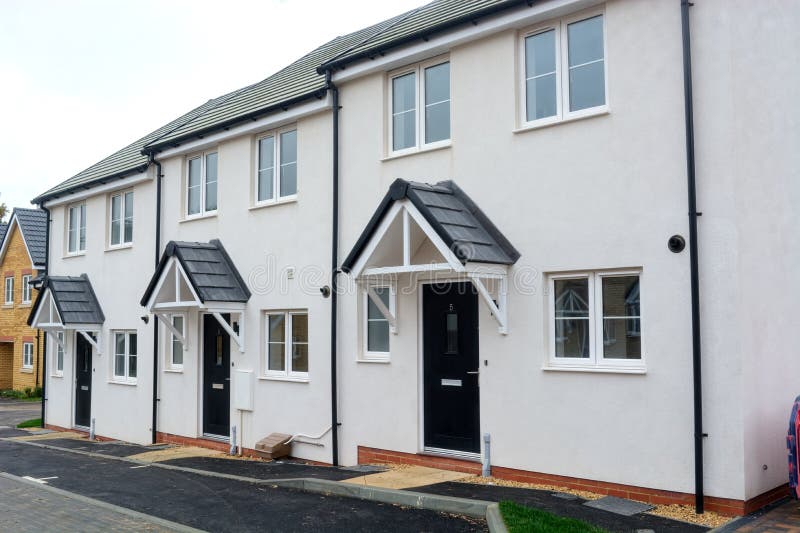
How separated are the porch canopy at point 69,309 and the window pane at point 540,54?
42.8 feet

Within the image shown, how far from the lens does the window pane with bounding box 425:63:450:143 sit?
10.8m

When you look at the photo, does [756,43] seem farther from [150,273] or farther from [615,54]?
[150,273]

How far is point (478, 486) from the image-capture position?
9117 mm

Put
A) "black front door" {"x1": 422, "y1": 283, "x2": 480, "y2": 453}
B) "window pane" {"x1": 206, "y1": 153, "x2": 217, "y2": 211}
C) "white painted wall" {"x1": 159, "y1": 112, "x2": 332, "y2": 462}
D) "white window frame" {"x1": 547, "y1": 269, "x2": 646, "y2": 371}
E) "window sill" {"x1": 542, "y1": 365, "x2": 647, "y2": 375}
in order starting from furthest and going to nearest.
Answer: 1. "window pane" {"x1": 206, "y1": 153, "x2": 217, "y2": 211}
2. "white painted wall" {"x1": 159, "y1": 112, "x2": 332, "y2": 462}
3. "black front door" {"x1": 422, "y1": 283, "x2": 480, "y2": 453}
4. "white window frame" {"x1": 547, "y1": 269, "x2": 646, "y2": 371}
5. "window sill" {"x1": 542, "y1": 365, "x2": 647, "y2": 375}

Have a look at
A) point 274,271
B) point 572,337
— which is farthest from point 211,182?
point 572,337

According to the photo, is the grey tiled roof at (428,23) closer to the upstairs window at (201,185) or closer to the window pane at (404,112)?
the window pane at (404,112)

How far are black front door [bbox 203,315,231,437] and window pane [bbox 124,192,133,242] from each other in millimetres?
4030

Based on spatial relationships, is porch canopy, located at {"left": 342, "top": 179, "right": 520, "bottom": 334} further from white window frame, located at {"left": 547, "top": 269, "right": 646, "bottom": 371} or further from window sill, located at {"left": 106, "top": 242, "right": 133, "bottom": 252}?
window sill, located at {"left": 106, "top": 242, "right": 133, "bottom": 252}

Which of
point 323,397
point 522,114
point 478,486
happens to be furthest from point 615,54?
point 323,397

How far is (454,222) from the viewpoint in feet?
31.1

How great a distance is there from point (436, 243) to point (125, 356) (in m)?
11.2

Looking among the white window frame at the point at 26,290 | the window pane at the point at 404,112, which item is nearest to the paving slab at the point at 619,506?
the window pane at the point at 404,112

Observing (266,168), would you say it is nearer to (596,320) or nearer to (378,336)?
(378,336)

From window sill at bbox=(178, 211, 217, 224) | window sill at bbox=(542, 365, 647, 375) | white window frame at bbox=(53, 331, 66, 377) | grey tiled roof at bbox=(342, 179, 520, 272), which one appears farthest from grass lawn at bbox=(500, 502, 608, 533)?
white window frame at bbox=(53, 331, 66, 377)
